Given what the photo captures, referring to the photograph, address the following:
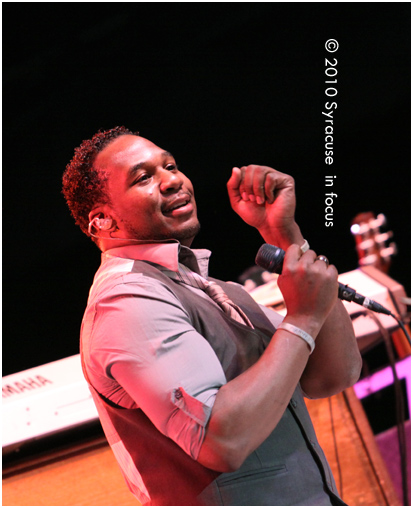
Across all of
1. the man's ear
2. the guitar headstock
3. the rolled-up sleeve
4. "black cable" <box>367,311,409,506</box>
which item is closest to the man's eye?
the man's ear

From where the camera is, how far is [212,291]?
1.25 metres

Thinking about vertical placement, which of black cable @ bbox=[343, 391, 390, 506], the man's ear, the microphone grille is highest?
the man's ear

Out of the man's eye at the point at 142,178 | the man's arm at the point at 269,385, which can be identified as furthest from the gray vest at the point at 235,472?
the man's eye at the point at 142,178

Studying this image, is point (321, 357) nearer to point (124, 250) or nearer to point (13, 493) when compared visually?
point (124, 250)

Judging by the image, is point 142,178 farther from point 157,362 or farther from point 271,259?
point 157,362

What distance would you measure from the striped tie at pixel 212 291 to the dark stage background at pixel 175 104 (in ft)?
5.51

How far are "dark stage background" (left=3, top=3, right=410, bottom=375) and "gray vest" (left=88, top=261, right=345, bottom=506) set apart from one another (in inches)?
71.1

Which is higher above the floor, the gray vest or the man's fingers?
the man's fingers

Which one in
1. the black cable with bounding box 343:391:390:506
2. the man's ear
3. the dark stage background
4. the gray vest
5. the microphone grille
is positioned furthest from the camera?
the dark stage background

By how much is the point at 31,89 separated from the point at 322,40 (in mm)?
1608

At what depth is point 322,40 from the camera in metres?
3.04

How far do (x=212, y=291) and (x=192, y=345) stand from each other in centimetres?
29

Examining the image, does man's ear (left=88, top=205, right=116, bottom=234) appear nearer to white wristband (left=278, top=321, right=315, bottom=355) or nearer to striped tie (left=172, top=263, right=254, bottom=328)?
striped tie (left=172, top=263, right=254, bottom=328)

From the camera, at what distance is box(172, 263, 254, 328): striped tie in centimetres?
120
